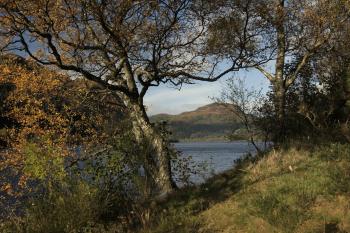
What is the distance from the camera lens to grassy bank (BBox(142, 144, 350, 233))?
983cm

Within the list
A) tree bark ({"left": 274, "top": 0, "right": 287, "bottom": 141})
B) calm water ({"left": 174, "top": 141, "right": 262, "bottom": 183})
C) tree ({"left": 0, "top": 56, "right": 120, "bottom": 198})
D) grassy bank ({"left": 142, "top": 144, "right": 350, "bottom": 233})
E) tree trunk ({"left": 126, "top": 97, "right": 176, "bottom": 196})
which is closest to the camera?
grassy bank ({"left": 142, "top": 144, "right": 350, "bottom": 233})

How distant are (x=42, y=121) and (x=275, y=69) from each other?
11.2 m

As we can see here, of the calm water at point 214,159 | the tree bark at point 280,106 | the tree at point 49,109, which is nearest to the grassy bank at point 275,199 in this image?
the calm water at point 214,159

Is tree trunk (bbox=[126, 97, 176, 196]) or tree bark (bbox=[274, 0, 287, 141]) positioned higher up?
tree bark (bbox=[274, 0, 287, 141])

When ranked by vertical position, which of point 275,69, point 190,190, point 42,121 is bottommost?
point 190,190

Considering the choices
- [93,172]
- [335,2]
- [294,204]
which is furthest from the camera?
[335,2]

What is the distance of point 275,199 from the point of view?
11148mm

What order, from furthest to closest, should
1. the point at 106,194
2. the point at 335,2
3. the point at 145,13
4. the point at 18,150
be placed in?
1. the point at 18,150
2. the point at 335,2
3. the point at 145,13
4. the point at 106,194

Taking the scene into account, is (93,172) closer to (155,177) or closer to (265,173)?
(155,177)

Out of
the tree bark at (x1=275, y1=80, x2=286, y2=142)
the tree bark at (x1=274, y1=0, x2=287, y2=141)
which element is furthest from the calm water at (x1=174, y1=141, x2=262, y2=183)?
the tree bark at (x1=274, y1=0, x2=287, y2=141)

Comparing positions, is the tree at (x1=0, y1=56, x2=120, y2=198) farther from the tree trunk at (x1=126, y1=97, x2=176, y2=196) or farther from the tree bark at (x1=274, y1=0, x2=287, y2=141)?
the tree bark at (x1=274, y1=0, x2=287, y2=141)

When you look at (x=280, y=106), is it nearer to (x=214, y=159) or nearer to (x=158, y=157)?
(x=158, y=157)

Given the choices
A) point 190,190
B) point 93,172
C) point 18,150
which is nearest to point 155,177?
point 190,190

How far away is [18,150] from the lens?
20.5 metres
